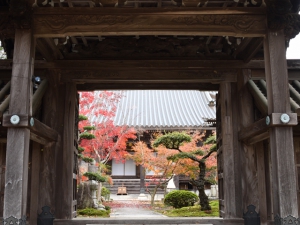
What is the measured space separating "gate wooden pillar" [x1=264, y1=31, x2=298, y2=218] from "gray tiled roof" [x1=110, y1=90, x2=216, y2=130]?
13456 millimetres

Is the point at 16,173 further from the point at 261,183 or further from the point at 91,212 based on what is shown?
the point at 91,212

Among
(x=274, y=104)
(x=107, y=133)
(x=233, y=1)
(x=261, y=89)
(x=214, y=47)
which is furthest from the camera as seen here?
(x=107, y=133)

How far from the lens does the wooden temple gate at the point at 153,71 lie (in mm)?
4824

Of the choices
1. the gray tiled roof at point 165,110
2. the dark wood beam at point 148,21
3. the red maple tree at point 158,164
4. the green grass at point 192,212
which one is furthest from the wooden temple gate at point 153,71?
the gray tiled roof at point 165,110

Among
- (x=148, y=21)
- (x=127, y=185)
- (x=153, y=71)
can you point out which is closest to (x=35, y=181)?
(x=153, y=71)

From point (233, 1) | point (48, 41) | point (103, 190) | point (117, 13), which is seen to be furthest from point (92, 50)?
point (103, 190)

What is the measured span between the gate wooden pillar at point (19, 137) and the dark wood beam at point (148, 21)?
305mm

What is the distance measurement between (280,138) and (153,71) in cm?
284

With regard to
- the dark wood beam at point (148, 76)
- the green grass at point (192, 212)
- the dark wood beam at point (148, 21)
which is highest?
the dark wood beam at point (148, 21)

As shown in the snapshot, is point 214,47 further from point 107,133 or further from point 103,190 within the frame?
point 103,190

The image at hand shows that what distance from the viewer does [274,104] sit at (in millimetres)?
4707

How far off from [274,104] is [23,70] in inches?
125

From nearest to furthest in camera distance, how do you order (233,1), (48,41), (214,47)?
(233,1), (48,41), (214,47)

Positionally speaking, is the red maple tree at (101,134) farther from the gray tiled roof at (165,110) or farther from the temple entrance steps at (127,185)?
the temple entrance steps at (127,185)
